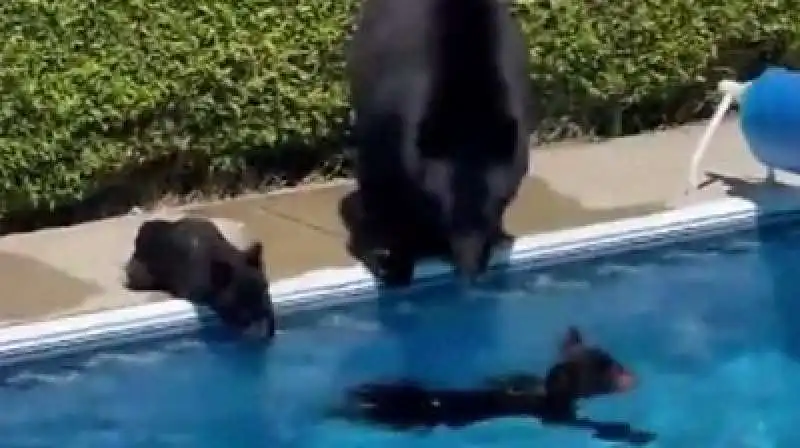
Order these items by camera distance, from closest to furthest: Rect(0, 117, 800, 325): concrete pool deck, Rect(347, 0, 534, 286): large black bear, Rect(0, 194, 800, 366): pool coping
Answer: Rect(0, 194, 800, 366): pool coping, Rect(347, 0, 534, 286): large black bear, Rect(0, 117, 800, 325): concrete pool deck

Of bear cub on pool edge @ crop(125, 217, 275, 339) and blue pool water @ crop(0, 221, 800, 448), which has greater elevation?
bear cub on pool edge @ crop(125, 217, 275, 339)

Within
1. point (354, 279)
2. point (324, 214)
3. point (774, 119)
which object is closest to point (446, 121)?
point (354, 279)

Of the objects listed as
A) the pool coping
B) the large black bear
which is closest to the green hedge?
the large black bear

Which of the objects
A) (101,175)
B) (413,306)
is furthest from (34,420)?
(101,175)

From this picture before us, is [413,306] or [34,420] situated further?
[413,306]

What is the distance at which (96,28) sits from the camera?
250 inches

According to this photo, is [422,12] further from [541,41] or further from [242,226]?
[541,41]

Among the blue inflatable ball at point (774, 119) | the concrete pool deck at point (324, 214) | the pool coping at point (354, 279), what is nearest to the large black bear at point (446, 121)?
the pool coping at point (354, 279)

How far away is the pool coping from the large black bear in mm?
152

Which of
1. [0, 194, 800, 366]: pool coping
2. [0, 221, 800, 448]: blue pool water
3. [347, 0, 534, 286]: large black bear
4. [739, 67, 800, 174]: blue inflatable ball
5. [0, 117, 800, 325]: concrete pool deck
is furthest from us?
[739, 67, 800, 174]: blue inflatable ball

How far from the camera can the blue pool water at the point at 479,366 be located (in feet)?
15.9

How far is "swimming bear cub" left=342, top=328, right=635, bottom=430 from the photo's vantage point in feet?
16.2

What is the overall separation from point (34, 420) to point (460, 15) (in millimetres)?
1810

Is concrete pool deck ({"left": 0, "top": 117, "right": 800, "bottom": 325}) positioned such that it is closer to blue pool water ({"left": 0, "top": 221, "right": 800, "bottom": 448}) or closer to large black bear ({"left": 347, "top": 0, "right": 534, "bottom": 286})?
blue pool water ({"left": 0, "top": 221, "right": 800, "bottom": 448})
